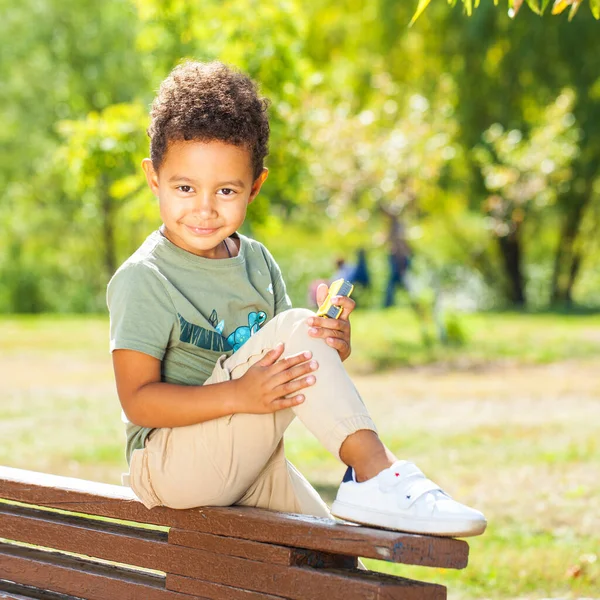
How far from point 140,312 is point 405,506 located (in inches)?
32.2

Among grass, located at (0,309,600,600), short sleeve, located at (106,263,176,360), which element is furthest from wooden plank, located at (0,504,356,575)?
grass, located at (0,309,600,600)

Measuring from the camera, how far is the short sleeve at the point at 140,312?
2520 millimetres

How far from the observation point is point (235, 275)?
9.07 ft

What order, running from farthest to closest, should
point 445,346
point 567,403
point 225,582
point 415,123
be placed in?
point 415,123, point 445,346, point 567,403, point 225,582

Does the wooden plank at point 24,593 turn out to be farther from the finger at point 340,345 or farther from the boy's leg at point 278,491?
the finger at point 340,345

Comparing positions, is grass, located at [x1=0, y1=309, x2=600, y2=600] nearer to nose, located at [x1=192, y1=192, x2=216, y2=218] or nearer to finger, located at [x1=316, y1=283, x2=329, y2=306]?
finger, located at [x1=316, y1=283, x2=329, y2=306]

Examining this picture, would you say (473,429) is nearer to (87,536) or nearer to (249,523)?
(87,536)

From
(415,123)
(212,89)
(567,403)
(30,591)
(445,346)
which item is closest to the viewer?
(212,89)

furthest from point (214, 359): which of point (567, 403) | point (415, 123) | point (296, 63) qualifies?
point (415, 123)

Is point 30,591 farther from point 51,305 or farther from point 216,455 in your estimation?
point 51,305

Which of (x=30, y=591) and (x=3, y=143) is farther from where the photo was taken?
(x=3, y=143)

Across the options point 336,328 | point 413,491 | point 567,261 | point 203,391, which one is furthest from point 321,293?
point 567,261

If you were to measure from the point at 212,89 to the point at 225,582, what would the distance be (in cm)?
124

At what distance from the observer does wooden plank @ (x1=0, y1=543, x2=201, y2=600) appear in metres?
2.59
